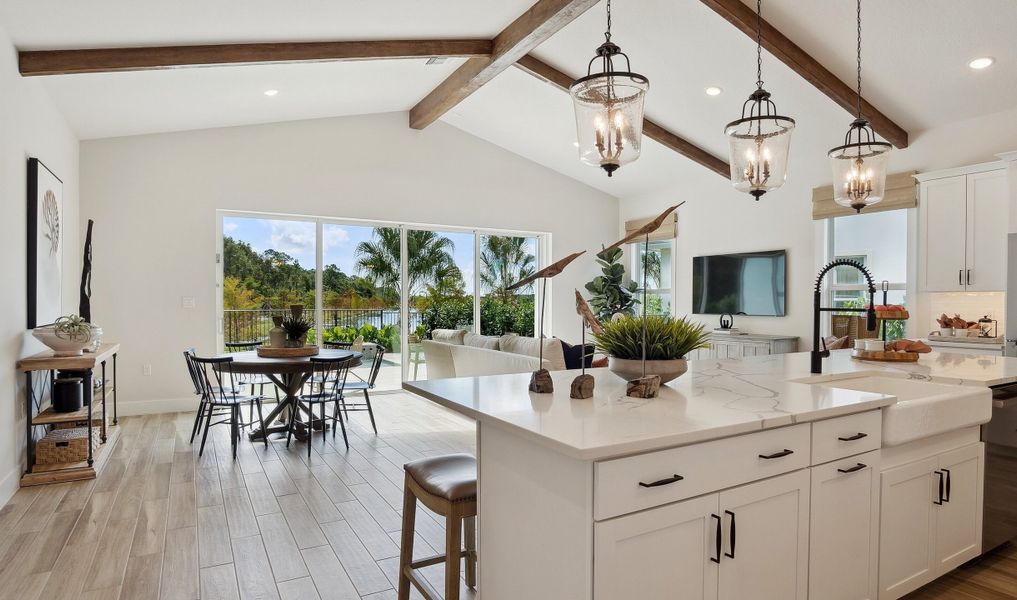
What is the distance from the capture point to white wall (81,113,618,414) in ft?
18.9

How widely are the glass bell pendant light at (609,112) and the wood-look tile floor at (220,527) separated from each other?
188 cm

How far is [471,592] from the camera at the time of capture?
2326mm

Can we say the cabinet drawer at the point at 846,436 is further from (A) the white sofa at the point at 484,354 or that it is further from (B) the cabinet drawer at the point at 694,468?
(A) the white sofa at the point at 484,354

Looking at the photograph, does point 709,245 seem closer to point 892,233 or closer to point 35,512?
point 892,233

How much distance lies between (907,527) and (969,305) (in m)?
4.16

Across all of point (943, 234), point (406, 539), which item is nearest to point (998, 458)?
point (406, 539)

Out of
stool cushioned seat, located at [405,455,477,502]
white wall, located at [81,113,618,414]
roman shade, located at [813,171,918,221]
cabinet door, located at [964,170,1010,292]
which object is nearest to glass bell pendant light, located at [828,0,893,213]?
stool cushioned seat, located at [405,455,477,502]

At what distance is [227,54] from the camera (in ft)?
13.7

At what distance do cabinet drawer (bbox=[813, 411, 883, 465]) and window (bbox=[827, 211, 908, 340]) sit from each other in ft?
14.4

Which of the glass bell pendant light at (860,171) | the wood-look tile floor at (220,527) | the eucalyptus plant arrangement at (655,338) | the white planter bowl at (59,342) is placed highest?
the glass bell pendant light at (860,171)

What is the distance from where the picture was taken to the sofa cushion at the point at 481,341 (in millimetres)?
5316

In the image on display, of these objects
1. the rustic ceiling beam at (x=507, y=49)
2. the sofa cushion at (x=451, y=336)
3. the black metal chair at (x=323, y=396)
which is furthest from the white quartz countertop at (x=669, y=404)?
the sofa cushion at (x=451, y=336)

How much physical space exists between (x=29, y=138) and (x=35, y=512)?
2411 millimetres

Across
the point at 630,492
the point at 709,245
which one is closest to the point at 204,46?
the point at 630,492
